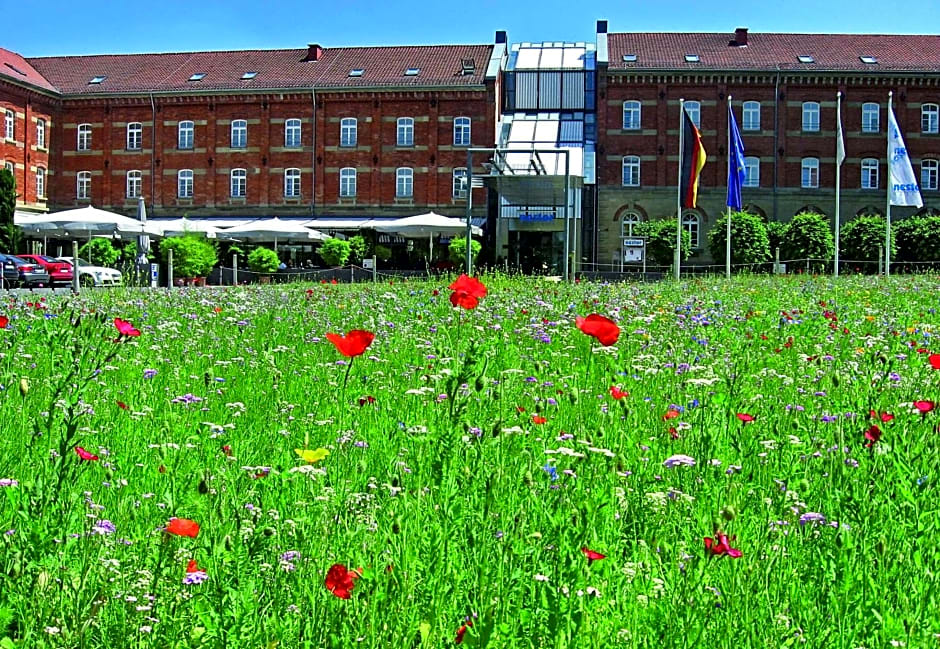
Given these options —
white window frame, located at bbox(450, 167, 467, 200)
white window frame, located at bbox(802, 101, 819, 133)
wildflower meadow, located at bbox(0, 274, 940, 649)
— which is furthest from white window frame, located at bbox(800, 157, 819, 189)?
wildflower meadow, located at bbox(0, 274, 940, 649)

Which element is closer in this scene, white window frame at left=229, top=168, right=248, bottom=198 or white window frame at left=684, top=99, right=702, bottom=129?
white window frame at left=684, top=99, right=702, bottom=129

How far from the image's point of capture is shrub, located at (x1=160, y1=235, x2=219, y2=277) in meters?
31.6

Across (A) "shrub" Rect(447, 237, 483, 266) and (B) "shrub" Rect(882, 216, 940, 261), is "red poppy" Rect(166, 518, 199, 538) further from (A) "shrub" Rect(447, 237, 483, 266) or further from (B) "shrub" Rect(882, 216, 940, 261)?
(B) "shrub" Rect(882, 216, 940, 261)

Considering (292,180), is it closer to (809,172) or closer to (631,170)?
(631,170)

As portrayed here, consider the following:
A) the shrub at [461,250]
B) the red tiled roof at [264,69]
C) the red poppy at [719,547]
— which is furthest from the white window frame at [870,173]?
the red poppy at [719,547]

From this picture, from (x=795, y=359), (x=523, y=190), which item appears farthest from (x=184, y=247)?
(x=795, y=359)

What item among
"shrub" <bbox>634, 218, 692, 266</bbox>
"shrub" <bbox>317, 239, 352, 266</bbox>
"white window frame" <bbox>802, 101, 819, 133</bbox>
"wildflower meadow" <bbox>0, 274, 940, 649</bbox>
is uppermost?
"white window frame" <bbox>802, 101, 819, 133</bbox>

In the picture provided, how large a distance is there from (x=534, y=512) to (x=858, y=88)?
1922 inches

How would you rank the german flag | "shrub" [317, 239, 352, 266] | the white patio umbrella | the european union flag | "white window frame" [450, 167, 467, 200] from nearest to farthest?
the german flag → the european union flag → "shrub" [317, 239, 352, 266] → the white patio umbrella → "white window frame" [450, 167, 467, 200]

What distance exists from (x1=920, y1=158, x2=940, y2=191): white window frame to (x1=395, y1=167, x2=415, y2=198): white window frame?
24.6 m

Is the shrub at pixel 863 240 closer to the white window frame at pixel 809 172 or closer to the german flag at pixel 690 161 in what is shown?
the white window frame at pixel 809 172

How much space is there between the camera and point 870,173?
46531mm

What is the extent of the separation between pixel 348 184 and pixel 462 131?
246 inches

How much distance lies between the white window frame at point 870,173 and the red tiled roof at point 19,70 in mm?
40466
